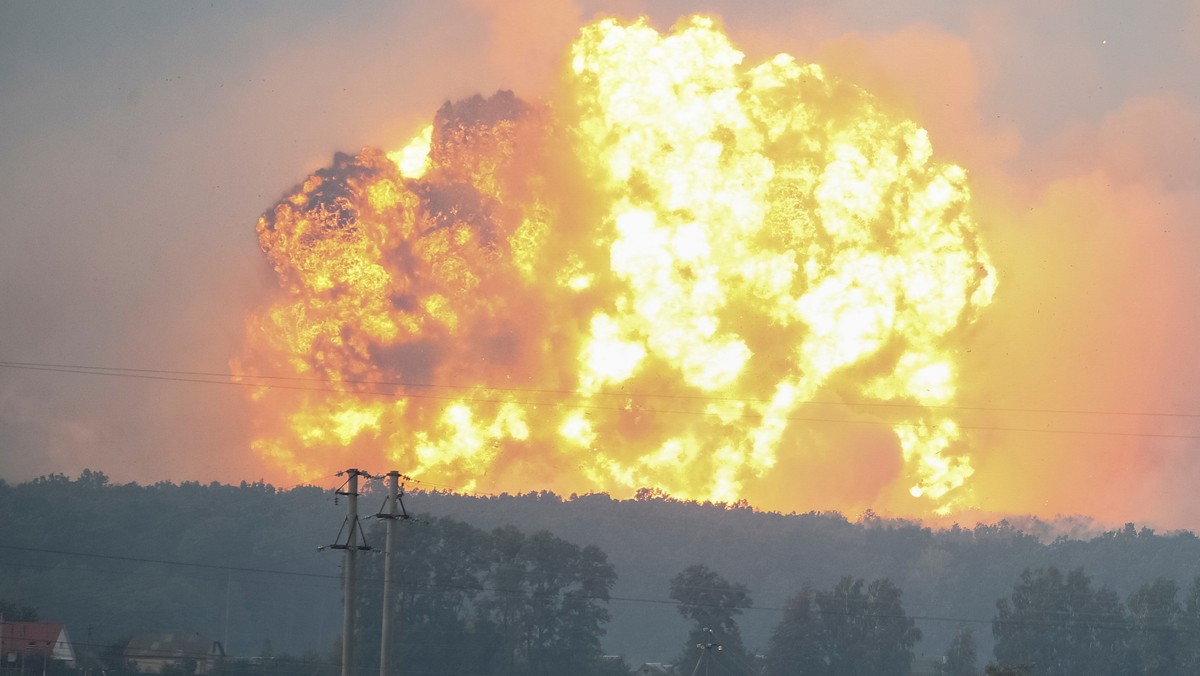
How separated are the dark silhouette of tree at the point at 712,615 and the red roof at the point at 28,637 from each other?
58080 millimetres

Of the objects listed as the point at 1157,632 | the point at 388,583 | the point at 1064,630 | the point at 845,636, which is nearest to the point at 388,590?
the point at 388,583

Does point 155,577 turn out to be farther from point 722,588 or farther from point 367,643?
point 722,588

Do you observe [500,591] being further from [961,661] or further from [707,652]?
[961,661]

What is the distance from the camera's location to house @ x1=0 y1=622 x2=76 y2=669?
14412 cm

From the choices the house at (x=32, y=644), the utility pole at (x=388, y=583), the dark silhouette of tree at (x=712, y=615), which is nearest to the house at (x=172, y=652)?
the house at (x=32, y=644)

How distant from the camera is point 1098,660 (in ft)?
584

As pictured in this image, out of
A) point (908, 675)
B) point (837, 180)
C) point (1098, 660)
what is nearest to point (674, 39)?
point (837, 180)

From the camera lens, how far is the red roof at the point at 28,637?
481 feet

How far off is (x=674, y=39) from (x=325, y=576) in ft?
293

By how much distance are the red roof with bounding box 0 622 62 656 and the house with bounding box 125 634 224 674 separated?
22.4 feet

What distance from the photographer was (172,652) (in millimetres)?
164625

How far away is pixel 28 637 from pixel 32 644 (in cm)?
117

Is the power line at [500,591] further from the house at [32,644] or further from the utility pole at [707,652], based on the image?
the house at [32,644]

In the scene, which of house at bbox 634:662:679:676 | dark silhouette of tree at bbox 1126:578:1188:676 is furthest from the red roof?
dark silhouette of tree at bbox 1126:578:1188:676
